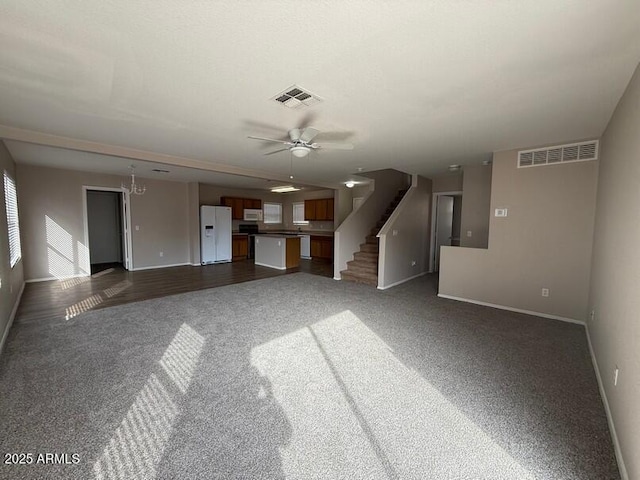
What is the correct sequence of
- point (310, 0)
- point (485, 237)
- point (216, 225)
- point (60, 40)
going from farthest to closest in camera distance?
1. point (216, 225)
2. point (485, 237)
3. point (60, 40)
4. point (310, 0)

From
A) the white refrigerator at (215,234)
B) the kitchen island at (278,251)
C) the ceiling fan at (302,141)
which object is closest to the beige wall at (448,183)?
the kitchen island at (278,251)

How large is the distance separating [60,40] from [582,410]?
448 centimetres

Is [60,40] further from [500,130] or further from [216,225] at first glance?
[216,225]

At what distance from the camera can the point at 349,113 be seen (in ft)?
9.40

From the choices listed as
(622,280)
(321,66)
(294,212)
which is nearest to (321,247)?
(294,212)

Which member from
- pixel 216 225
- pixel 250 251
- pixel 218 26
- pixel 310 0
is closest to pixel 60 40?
pixel 218 26

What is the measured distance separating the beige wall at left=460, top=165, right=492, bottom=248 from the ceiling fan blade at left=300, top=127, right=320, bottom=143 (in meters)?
4.04

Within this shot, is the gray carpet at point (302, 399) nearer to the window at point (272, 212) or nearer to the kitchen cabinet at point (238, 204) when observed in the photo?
the kitchen cabinet at point (238, 204)

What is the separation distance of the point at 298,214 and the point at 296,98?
8.08 m

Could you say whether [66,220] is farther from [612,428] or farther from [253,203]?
[612,428]

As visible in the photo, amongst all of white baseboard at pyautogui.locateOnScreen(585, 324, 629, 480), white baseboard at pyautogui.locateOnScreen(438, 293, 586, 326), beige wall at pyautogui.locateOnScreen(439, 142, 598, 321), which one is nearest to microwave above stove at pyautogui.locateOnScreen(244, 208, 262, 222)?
white baseboard at pyautogui.locateOnScreen(438, 293, 586, 326)

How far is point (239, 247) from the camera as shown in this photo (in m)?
9.34

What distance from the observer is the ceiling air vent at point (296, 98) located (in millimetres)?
2377

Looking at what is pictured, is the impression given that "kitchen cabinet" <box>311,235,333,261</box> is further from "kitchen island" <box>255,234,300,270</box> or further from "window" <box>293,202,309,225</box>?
"kitchen island" <box>255,234,300,270</box>
